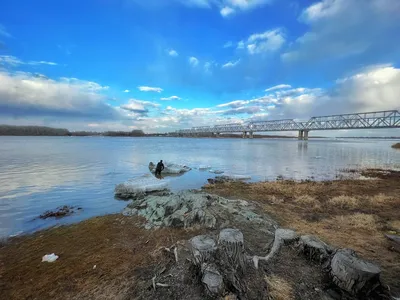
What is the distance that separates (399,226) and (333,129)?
130630 mm

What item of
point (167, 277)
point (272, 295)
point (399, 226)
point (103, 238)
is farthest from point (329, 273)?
point (103, 238)

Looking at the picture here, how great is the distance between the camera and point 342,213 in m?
8.59

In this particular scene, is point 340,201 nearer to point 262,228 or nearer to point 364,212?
point 364,212

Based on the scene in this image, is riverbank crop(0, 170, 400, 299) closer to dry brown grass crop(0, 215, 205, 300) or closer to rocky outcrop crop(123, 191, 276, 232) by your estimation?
dry brown grass crop(0, 215, 205, 300)

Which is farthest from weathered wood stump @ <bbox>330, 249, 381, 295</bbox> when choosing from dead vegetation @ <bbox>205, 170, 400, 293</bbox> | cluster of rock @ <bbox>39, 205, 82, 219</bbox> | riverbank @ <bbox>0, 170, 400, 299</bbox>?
cluster of rock @ <bbox>39, 205, 82, 219</bbox>

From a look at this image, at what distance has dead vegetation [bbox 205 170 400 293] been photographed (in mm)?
5434

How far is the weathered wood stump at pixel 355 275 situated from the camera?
3395 millimetres

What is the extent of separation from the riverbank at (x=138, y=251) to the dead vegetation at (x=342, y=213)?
1.1 inches

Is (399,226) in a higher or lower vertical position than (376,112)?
lower

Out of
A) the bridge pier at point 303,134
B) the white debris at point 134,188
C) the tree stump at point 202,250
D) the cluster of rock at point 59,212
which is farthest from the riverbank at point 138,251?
the bridge pier at point 303,134

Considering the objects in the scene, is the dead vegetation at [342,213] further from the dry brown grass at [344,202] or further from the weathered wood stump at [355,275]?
the weathered wood stump at [355,275]

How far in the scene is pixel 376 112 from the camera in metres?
104

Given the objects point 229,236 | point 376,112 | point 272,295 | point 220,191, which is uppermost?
point 376,112

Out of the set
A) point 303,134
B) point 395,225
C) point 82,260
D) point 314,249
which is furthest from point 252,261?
point 303,134
